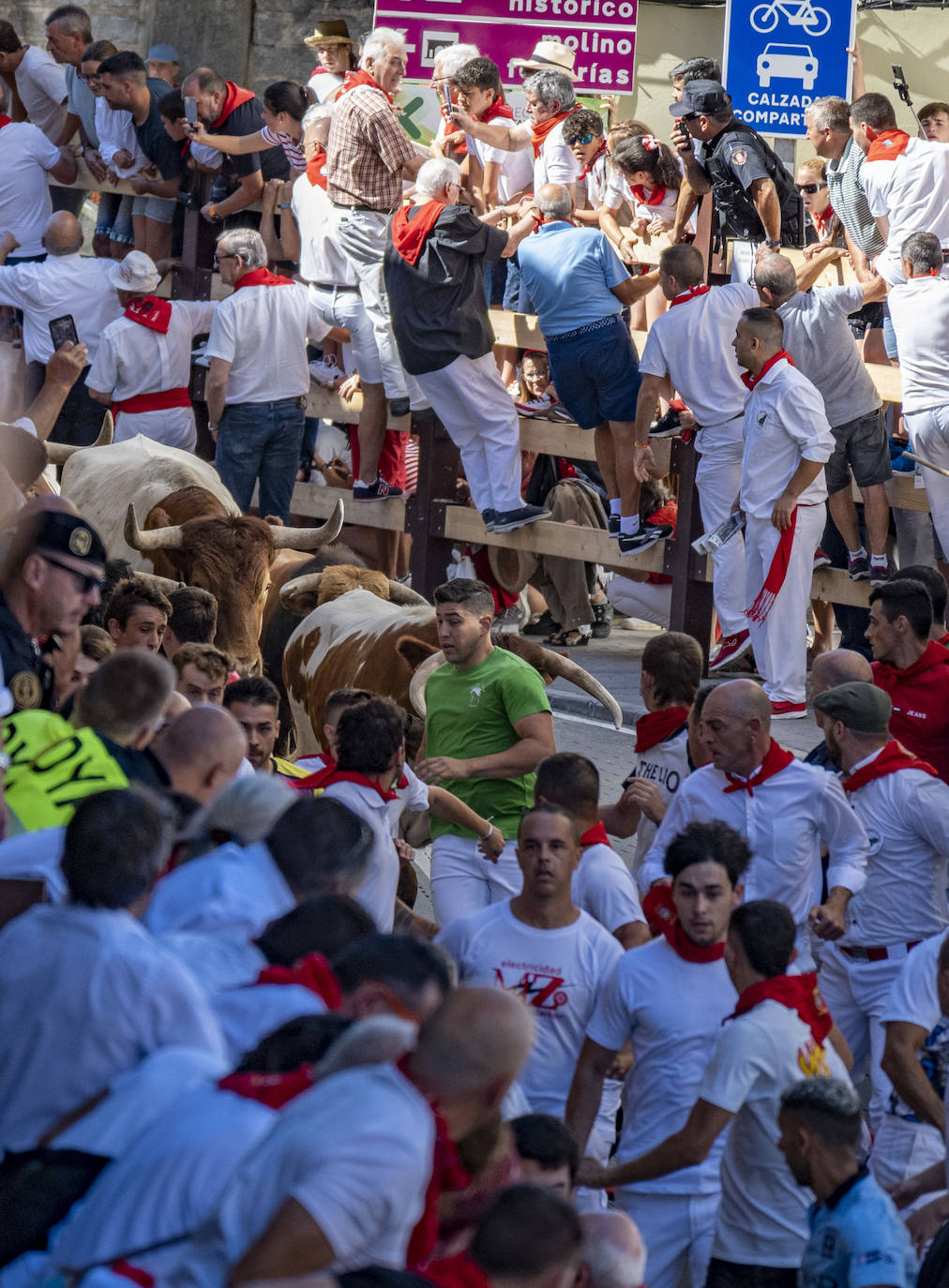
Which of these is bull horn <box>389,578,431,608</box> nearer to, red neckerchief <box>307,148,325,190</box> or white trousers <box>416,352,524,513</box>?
white trousers <box>416,352,524,513</box>

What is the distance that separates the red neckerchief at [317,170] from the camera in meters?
12.7

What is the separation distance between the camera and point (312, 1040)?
328 cm

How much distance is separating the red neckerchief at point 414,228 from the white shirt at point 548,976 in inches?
249

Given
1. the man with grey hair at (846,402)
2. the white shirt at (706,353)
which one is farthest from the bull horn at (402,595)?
the man with grey hair at (846,402)

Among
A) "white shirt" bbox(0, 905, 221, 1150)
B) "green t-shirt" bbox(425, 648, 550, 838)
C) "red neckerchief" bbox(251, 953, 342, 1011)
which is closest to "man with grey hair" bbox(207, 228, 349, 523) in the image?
"green t-shirt" bbox(425, 648, 550, 838)

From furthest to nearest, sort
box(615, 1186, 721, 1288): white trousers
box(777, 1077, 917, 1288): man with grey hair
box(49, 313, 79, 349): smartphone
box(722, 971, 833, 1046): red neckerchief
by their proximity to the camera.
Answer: box(49, 313, 79, 349): smartphone → box(615, 1186, 721, 1288): white trousers → box(722, 971, 833, 1046): red neckerchief → box(777, 1077, 917, 1288): man with grey hair

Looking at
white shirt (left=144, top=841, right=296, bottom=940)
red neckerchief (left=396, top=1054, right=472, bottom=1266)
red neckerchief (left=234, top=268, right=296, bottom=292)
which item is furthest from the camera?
red neckerchief (left=234, top=268, right=296, bottom=292)

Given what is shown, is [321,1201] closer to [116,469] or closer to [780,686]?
[780,686]

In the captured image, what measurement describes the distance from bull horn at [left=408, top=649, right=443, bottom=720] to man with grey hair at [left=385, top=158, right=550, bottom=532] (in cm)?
308

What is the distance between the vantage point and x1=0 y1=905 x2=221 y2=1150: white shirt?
3.49 meters

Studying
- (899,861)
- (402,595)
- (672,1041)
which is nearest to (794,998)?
(672,1041)

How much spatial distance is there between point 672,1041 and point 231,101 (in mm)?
9816

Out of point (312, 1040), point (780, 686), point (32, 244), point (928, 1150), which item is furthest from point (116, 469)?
point (312, 1040)

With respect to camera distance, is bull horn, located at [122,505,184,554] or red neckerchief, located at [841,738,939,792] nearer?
red neckerchief, located at [841,738,939,792]
